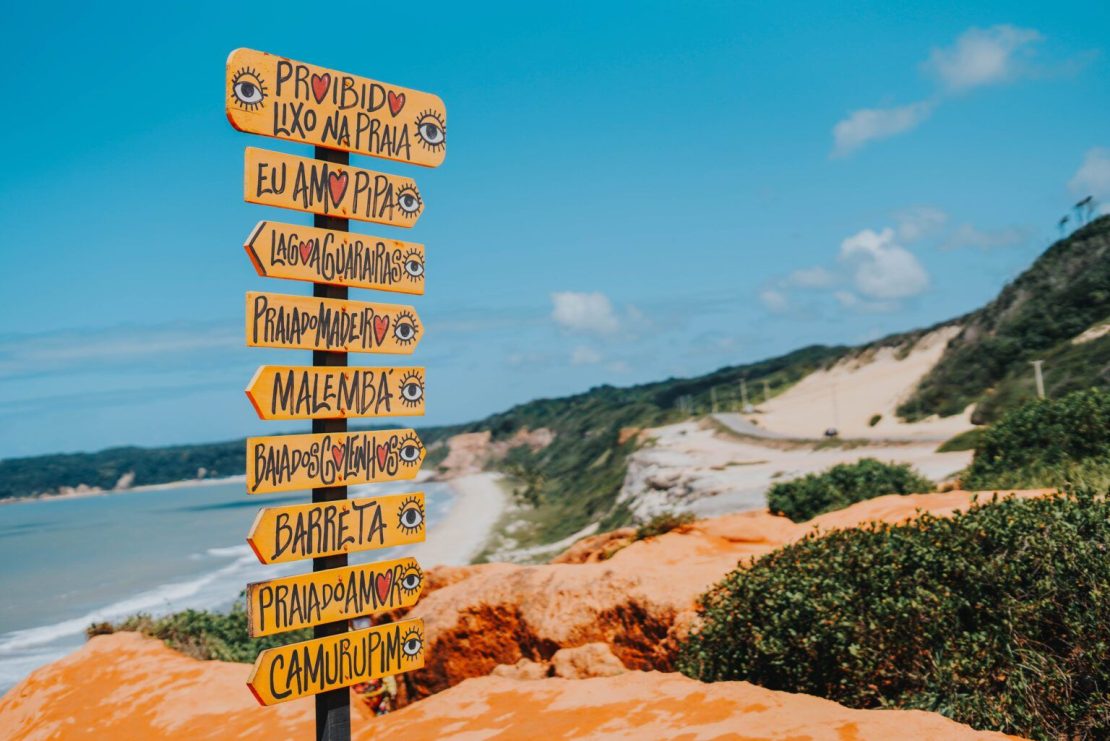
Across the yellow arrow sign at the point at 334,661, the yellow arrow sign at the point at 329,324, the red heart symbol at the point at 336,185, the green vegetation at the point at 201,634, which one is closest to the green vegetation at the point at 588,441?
the green vegetation at the point at 201,634

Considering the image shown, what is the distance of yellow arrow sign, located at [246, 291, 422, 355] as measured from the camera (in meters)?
5.12

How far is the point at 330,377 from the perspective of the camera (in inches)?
215

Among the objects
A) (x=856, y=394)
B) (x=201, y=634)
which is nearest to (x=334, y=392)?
(x=201, y=634)

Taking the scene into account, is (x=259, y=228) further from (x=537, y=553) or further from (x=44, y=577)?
(x=44, y=577)

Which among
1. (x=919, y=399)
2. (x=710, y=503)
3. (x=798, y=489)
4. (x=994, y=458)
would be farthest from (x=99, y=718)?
(x=919, y=399)

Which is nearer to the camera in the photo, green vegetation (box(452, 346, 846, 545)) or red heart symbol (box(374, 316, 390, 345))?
red heart symbol (box(374, 316, 390, 345))

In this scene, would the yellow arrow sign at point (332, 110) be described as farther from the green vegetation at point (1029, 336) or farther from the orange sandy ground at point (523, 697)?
the green vegetation at point (1029, 336)

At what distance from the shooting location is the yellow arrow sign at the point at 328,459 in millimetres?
5031

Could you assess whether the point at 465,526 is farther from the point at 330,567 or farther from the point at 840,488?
the point at 330,567

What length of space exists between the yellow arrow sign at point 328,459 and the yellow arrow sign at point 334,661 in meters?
1.02

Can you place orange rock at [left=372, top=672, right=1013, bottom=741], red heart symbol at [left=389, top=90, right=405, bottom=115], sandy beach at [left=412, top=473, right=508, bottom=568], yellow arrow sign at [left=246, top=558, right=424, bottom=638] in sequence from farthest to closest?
sandy beach at [left=412, top=473, right=508, bottom=568] → red heart symbol at [left=389, top=90, right=405, bottom=115] → yellow arrow sign at [left=246, top=558, right=424, bottom=638] → orange rock at [left=372, top=672, right=1013, bottom=741]

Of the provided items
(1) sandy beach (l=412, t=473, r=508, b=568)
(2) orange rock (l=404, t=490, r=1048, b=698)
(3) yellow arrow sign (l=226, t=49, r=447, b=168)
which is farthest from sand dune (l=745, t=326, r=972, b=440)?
(3) yellow arrow sign (l=226, t=49, r=447, b=168)

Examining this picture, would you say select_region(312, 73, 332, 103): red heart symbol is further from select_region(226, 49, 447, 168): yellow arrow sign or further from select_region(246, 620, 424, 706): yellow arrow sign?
select_region(246, 620, 424, 706): yellow arrow sign

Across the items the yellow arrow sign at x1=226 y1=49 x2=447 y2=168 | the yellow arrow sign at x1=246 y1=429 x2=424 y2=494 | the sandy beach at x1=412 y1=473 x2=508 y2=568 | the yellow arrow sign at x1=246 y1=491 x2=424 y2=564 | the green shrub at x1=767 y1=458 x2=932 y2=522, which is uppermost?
the yellow arrow sign at x1=226 y1=49 x2=447 y2=168
